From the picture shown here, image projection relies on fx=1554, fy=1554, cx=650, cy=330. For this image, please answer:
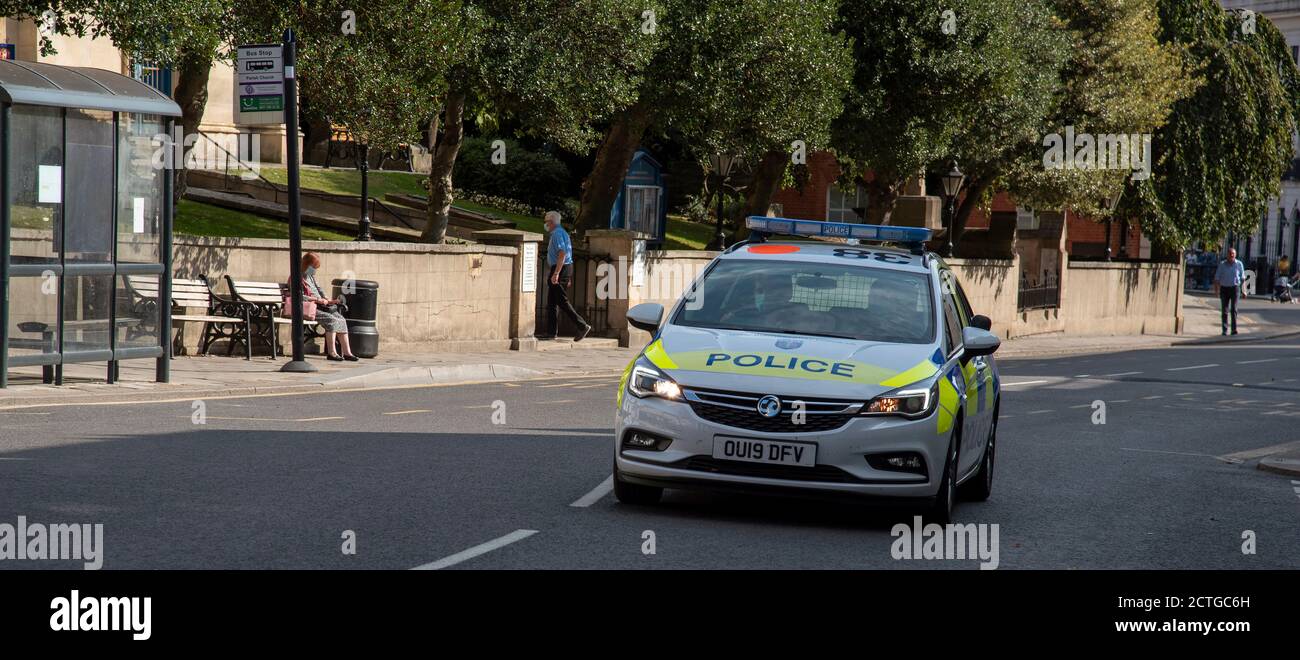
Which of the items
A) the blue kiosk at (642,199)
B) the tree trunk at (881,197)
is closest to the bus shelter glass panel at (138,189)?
the tree trunk at (881,197)

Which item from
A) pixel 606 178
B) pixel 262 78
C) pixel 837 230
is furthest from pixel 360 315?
pixel 837 230

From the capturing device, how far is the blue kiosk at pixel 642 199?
40.4 metres

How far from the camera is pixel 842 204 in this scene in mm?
59156

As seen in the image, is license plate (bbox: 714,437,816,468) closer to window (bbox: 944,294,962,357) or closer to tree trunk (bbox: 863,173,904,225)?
window (bbox: 944,294,962,357)

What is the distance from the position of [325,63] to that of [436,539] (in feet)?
48.6

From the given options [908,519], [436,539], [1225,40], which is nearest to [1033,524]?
[908,519]

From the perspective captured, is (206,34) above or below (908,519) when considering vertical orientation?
above

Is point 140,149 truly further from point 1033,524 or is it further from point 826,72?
point 826,72

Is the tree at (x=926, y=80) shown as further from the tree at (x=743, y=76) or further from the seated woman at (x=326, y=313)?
the seated woman at (x=326, y=313)

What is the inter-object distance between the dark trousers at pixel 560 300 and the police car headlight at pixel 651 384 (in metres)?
16.6

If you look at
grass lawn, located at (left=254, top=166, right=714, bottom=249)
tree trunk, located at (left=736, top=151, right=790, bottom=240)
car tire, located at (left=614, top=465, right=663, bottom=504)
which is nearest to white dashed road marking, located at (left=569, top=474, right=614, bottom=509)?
car tire, located at (left=614, top=465, right=663, bottom=504)

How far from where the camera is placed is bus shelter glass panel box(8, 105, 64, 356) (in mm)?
14742

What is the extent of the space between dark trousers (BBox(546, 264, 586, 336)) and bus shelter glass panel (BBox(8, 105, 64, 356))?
11241 mm

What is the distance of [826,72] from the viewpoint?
96.2 feet
